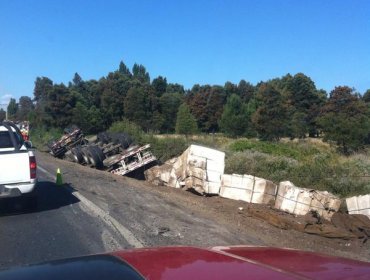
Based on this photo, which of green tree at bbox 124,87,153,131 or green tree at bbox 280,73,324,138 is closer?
green tree at bbox 124,87,153,131

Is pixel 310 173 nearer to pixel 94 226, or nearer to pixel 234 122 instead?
pixel 94 226

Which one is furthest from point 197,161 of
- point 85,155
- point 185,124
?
point 185,124

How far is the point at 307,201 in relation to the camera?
1233 centimetres

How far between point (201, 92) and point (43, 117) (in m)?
31.6

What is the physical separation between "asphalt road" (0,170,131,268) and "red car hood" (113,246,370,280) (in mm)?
4412

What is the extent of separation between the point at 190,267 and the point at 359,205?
1027cm

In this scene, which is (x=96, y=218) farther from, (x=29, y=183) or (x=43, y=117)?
(x=43, y=117)

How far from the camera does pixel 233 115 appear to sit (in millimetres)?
71125

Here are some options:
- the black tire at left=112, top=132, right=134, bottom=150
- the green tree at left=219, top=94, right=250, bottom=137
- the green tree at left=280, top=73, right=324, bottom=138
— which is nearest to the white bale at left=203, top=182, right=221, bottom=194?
the black tire at left=112, top=132, right=134, bottom=150

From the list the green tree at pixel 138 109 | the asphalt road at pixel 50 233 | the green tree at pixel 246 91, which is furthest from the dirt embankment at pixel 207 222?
the green tree at pixel 246 91

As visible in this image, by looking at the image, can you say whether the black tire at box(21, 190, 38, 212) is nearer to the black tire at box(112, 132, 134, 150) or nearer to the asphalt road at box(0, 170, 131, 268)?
the asphalt road at box(0, 170, 131, 268)

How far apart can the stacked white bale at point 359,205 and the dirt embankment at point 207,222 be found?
71 centimetres

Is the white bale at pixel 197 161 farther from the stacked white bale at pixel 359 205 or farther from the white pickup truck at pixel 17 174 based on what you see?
the white pickup truck at pixel 17 174

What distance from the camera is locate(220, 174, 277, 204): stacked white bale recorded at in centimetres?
1343
